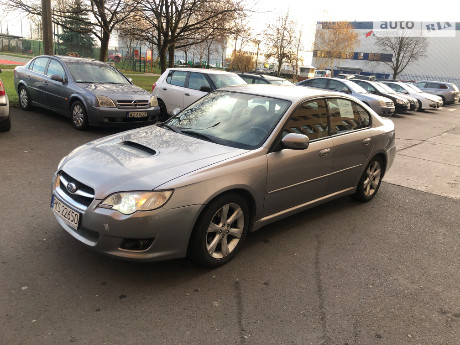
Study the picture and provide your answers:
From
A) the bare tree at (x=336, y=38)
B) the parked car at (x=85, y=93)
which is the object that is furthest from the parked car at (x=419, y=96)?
the bare tree at (x=336, y=38)

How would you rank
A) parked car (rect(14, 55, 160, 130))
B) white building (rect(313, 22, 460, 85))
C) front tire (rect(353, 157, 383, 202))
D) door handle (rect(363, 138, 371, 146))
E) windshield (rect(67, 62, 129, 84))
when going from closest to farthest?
door handle (rect(363, 138, 371, 146)), front tire (rect(353, 157, 383, 202)), parked car (rect(14, 55, 160, 130)), windshield (rect(67, 62, 129, 84)), white building (rect(313, 22, 460, 85))

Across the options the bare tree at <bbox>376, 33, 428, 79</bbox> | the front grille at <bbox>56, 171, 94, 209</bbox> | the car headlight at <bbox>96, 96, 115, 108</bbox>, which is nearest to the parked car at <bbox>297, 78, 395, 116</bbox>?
the car headlight at <bbox>96, 96, 115, 108</bbox>

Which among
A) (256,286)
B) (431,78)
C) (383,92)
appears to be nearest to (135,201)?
(256,286)

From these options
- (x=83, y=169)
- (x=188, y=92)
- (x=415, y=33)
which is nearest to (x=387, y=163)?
(x=83, y=169)

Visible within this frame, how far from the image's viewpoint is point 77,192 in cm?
302

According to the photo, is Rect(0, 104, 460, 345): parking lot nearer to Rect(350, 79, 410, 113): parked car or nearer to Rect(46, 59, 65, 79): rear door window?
Rect(46, 59, 65, 79): rear door window

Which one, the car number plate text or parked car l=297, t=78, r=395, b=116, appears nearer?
the car number plate text

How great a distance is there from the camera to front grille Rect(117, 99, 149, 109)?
26.8 ft

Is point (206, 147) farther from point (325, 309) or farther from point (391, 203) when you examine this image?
point (391, 203)

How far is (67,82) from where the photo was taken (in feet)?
28.0

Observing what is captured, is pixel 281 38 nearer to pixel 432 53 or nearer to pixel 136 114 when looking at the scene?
pixel 136 114

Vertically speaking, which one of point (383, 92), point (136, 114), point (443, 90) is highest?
point (443, 90)

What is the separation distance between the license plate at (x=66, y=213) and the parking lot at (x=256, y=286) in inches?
15.0

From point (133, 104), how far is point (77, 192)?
223 inches
